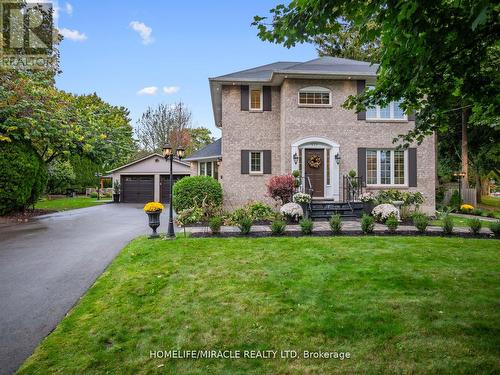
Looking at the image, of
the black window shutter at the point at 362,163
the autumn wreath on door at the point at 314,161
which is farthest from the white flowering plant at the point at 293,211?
the black window shutter at the point at 362,163

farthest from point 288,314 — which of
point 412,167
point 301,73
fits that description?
point 412,167

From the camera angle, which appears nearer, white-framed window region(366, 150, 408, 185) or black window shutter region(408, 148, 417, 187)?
black window shutter region(408, 148, 417, 187)

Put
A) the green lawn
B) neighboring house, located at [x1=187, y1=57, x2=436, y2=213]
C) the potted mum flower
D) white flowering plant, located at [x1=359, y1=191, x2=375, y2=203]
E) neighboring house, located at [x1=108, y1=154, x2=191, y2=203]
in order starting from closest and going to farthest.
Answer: the green lawn
the potted mum flower
white flowering plant, located at [x1=359, y1=191, x2=375, y2=203]
neighboring house, located at [x1=187, y1=57, x2=436, y2=213]
neighboring house, located at [x1=108, y1=154, x2=191, y2=203]

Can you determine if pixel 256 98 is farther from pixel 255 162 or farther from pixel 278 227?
pixel 278 227

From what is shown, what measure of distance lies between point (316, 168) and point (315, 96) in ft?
10.4

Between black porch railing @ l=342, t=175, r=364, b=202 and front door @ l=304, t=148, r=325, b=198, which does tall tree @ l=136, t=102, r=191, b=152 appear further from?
black porch railing @ l=342, t=175, r=364, b=202

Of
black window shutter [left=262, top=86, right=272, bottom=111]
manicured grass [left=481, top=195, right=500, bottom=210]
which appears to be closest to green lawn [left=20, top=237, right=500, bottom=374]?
black window shutter [left=262, top=86, right=272, bottom=111]

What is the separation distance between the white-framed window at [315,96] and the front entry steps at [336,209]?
4412 mm

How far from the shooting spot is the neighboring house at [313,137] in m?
12.3

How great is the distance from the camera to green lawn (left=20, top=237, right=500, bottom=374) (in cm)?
262

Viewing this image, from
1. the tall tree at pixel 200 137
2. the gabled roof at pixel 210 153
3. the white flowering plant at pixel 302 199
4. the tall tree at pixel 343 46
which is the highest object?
the tall tree at pixel 343 46

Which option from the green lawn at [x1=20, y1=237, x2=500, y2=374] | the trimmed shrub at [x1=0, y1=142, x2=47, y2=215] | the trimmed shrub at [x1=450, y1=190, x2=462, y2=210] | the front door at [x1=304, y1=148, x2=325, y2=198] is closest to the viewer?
the green lawn at [x1=20, y1=237, x2=500, y2=374]

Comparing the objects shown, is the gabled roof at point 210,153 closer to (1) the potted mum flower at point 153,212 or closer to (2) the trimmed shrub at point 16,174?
(1) the potted mum flower at point 153,212

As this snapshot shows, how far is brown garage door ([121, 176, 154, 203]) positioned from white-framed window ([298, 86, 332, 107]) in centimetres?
1611
